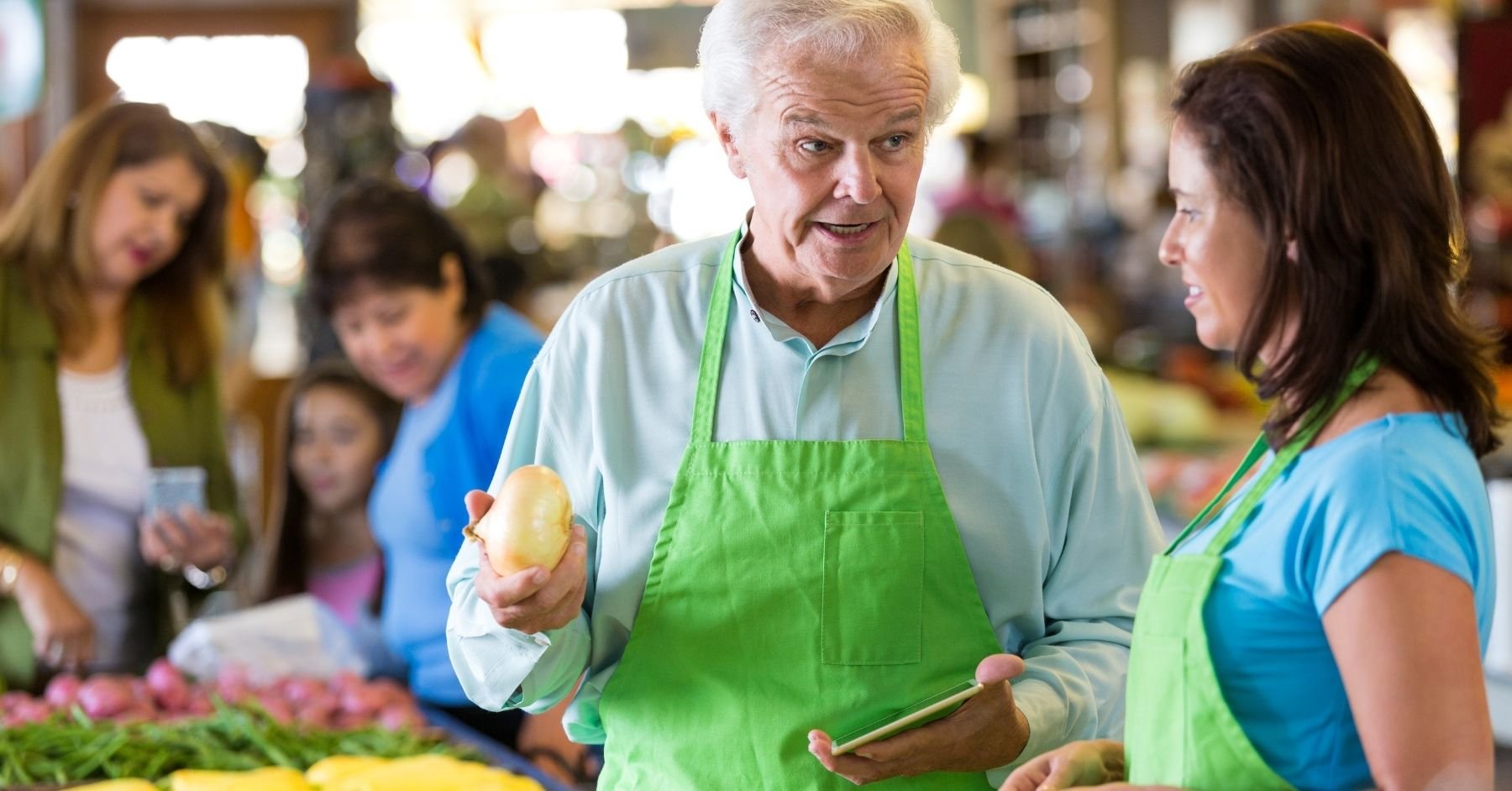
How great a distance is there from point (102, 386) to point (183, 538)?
39 cm

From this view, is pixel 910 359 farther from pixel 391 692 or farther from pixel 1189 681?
pixel 391 692

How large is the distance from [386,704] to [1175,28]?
352 inches

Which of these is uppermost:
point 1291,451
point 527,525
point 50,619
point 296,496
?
point 1291,451

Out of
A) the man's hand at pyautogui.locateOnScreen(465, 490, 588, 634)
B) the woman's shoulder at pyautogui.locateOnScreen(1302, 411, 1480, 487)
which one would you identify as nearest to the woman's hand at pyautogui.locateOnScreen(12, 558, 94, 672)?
the man's hand at pyautogui.locateOnScreen(465, 490, 588, 634)

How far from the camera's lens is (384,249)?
A: 2.92m

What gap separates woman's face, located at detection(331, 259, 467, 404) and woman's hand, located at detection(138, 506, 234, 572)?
490mm

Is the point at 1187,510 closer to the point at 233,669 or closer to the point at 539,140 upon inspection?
the point at 233,669

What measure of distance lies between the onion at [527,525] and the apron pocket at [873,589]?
29 centimetres

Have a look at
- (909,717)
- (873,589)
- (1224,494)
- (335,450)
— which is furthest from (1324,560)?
(335,450)

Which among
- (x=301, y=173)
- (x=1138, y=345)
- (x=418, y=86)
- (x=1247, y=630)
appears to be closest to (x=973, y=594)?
(x=1247, y=630)

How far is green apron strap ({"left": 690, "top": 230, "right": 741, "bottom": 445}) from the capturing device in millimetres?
1720

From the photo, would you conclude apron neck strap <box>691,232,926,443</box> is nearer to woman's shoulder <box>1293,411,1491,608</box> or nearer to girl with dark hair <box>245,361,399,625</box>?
woman's shoulder <box>1293,411,1491,608</box>

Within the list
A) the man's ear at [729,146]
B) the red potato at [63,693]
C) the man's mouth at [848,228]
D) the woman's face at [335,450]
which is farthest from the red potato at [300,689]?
the man's mouth at [848,228]

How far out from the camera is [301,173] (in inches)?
223
